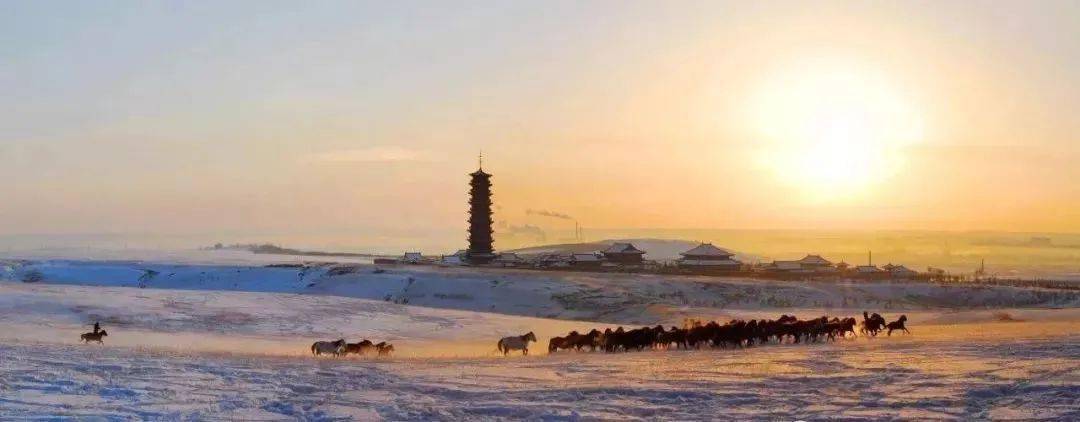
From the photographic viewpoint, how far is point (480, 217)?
97.2 metres

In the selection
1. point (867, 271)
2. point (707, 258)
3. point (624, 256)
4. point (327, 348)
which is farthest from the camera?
point (624, 256)

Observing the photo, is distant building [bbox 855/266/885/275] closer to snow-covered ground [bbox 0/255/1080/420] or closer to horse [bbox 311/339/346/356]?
snow-covered ground [bbox 0/255/1080/420]

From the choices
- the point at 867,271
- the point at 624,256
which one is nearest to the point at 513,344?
the point at 867,271

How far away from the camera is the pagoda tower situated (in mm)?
96500

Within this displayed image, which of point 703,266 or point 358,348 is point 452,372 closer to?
point 358,348

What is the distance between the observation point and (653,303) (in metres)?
53.8

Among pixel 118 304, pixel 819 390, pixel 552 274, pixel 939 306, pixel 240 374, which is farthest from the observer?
pixel 552 274

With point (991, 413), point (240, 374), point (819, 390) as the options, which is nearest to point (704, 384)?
point (819, 390)

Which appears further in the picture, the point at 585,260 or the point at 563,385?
the point at 585,260

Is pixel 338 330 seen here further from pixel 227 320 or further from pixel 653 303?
pixel 653 303

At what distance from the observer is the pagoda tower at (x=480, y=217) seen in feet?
317

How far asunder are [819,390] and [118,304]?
112 feet

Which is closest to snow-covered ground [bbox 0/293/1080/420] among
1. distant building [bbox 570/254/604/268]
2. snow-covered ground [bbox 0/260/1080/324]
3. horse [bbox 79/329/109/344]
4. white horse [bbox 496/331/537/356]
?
white horse [bbox 496/331/537/356]

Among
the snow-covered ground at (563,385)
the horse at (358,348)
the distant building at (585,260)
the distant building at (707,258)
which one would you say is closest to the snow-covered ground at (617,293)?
the distant building at (585,260)
